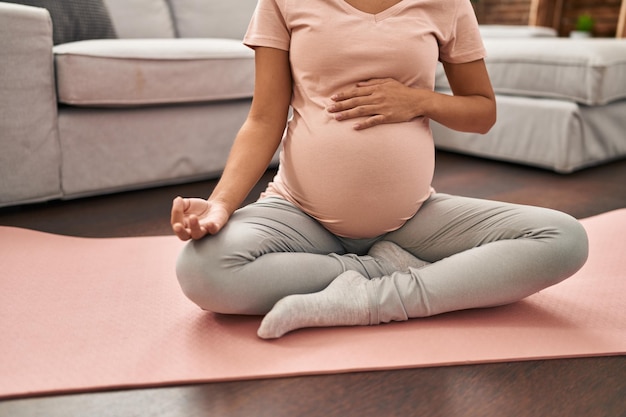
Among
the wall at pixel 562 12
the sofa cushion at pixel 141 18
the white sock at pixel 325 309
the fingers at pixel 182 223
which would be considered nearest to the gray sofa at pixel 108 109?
the sofa cushion at pixel 141 18

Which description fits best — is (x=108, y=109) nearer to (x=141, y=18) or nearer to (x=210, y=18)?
(x=141, y=18)

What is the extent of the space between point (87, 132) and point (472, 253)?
1309 millimetres

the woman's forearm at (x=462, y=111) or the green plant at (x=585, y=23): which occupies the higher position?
the woman's forearm at (x=462, y=111)

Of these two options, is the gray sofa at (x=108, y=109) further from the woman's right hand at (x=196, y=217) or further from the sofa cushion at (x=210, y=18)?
the woman's right hand at (x=196, y=217)

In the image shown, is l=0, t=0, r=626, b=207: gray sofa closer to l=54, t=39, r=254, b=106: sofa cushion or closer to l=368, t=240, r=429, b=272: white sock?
l=54, t=39, r=254, b=106: sofa cushion

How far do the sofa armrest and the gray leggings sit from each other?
3.15 feet

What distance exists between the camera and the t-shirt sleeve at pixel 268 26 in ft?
3.47

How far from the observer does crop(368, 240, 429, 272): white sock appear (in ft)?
3.53

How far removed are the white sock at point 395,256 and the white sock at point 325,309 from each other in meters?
0.09

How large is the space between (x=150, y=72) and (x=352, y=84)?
3.54 ft

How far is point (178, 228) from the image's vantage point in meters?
0.88

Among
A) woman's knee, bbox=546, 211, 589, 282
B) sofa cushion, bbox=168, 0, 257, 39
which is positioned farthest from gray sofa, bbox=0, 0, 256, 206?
woman's knee, bbox=546, 211, 589, 282

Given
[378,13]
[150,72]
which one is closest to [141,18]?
[150,72]

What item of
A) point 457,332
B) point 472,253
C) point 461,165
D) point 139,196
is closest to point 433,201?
point 472,253
